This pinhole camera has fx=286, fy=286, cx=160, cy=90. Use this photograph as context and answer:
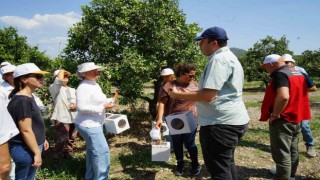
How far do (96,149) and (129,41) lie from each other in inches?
140

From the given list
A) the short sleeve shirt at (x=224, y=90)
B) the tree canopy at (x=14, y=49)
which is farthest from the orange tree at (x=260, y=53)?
the short sleeve shirt at (x=224, y=90)

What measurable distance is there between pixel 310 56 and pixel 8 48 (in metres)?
27.9

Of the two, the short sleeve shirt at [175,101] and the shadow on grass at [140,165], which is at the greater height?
the short sleeve shirt at [175,101]

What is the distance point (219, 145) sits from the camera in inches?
122

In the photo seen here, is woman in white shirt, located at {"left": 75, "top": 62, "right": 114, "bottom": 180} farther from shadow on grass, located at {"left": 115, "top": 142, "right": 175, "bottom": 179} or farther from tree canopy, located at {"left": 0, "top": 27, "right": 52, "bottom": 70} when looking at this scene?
tree canopy, located at {"left": 0, "top": 27, "right": 52, "bottom": 70}

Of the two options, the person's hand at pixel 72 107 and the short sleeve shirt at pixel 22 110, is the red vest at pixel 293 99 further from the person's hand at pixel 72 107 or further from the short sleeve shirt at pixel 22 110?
the person's hand at pixel 72 107

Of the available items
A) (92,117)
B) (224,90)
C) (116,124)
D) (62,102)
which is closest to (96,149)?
(92,117)

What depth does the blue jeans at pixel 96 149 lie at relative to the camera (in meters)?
4.18

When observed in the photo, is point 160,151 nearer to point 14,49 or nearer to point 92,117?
point 92,117

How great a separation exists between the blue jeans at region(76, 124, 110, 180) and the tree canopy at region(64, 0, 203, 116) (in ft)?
7.89

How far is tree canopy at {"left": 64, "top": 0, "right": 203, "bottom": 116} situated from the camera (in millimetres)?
6613

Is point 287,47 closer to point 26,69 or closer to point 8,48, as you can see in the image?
point 8,48

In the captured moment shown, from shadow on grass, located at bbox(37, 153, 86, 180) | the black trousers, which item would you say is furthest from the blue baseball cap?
shadow on grass, located at bbox(37, 153, 86, 180)

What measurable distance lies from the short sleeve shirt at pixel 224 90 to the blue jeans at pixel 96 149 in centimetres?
174
